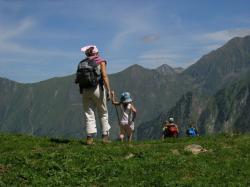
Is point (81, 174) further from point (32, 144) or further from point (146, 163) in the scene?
point (32, 144)

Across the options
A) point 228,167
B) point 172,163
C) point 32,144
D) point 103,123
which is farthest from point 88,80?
point 228,167

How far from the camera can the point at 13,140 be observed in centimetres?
2261

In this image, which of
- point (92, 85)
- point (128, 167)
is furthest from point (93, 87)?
point (128, 167)

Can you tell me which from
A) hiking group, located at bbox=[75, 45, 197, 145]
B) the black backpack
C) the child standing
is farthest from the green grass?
the child standing

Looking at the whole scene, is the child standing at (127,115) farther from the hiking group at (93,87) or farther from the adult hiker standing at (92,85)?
the adult hiker standing at (92,85)

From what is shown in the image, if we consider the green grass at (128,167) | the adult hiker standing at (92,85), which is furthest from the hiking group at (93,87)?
the green grass at (128,167)

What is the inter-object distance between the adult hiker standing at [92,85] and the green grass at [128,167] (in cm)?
214

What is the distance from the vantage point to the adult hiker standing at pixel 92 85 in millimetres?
20062

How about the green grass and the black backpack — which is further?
the black backpack

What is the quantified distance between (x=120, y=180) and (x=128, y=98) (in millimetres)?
12062

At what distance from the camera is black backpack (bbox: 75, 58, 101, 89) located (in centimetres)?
1998

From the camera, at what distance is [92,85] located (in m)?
20.1

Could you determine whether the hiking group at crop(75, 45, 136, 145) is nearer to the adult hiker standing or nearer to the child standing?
the adult hiker standing

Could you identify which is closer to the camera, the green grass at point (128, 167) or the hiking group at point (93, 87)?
the green grass at point (128, 167)
